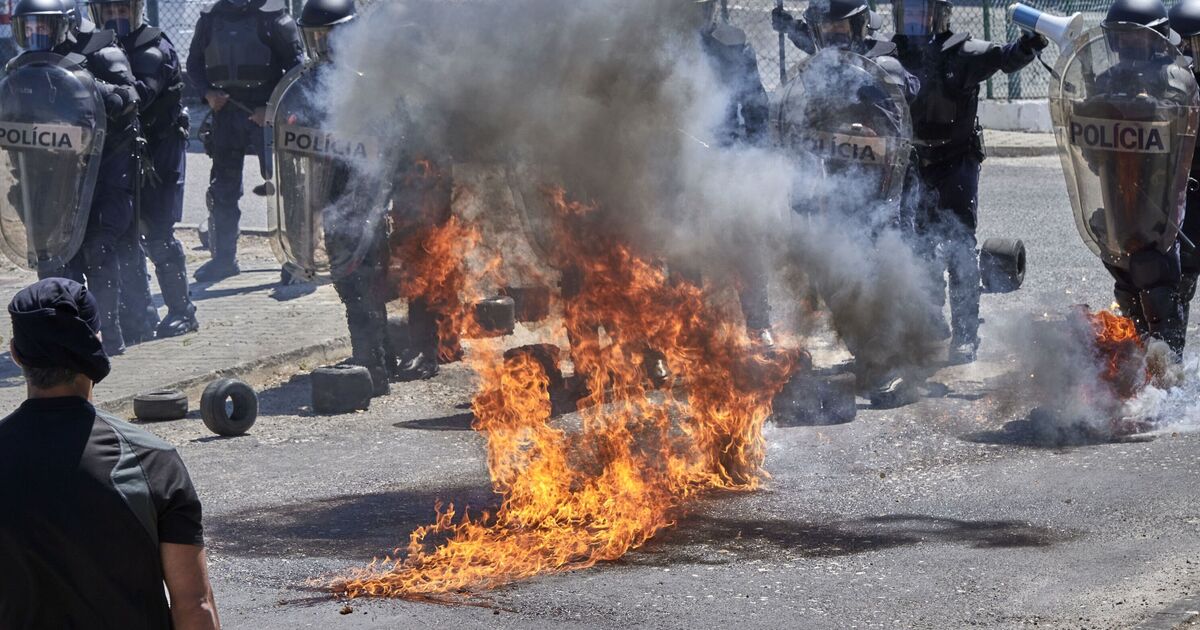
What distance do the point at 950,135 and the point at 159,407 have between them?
4539 millimetres

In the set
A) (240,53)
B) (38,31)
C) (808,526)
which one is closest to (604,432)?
(808,526)

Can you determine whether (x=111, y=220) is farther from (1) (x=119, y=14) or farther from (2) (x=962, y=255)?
(2) (x=962, y=255)

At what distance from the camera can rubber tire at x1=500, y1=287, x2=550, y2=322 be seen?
9234 millimetres

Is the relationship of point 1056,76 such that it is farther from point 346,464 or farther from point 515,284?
point 346,464

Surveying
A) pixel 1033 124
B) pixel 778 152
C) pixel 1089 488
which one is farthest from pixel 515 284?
pixel 1033 124

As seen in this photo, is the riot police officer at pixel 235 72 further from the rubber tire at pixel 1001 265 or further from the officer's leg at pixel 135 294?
the rubber tire at pixel 1001 265

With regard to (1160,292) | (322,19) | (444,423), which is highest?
(322,19)

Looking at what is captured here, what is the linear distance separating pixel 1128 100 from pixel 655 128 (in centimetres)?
225

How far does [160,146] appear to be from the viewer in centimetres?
1020

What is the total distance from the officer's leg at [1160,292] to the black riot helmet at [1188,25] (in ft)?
3.29

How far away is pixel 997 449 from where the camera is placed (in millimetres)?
7289

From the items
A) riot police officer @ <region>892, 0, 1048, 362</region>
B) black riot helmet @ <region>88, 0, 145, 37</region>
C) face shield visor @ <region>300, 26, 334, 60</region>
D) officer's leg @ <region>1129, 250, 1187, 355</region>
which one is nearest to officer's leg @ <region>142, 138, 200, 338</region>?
black riot helmet @ <region>88, 0, 145, 37</region>

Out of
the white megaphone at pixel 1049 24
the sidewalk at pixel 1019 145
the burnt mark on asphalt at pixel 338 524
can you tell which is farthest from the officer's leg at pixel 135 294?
the sidewalk at pixel 1019 145

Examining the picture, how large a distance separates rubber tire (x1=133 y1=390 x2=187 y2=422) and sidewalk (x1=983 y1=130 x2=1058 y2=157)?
37.6 feet
